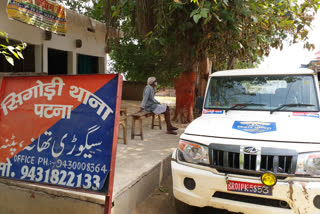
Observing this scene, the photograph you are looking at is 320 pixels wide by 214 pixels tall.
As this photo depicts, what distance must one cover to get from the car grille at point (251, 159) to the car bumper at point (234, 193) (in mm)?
85

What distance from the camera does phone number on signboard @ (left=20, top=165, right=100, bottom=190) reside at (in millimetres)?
2539

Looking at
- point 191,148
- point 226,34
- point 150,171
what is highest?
point 226,34

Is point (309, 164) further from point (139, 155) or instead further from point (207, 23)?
point (207, 23)

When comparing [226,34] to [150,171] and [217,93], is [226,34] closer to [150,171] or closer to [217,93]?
[217,93]

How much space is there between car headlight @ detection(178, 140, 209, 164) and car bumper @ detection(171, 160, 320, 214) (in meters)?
0.09

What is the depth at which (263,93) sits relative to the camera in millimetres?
3822

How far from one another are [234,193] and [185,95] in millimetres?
6624

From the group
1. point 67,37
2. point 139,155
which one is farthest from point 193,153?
point 67,37

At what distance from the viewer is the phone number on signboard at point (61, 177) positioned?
100.0 inches

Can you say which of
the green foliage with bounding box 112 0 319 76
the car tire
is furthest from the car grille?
the green foliage with bounding box 112 0 319 76

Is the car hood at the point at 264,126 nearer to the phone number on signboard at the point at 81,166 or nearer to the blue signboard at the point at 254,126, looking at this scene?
the blue signboard at the point at 254,126

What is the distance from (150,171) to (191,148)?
132cm

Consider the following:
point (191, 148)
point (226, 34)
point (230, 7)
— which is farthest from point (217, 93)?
point (226, 34)

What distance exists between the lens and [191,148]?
2938mm
